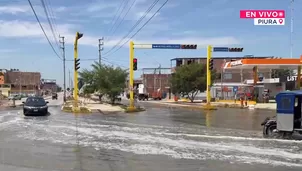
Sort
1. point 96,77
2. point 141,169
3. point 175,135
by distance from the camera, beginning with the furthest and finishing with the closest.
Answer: point 96,77, point 175,135, point 141,169

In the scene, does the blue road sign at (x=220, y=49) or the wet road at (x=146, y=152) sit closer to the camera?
the wet road at (x=146, y=152)

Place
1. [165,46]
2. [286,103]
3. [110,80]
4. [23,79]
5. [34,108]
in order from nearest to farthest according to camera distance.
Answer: [286,103] → [34,108] → [165,46] → [110,80] → [23,79]

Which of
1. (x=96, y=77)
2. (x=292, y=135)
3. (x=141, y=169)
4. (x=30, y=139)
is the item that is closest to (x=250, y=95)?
(x=96, y=77)

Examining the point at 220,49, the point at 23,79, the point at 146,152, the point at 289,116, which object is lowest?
the point at 146,152

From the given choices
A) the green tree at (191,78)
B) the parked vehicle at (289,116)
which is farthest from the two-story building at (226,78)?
the parked vehicle at (289,116)

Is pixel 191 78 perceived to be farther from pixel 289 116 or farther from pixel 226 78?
pixel 289 116

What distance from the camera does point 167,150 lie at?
43.6 feet

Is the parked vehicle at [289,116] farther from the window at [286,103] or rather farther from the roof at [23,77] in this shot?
the roof at [23,77]

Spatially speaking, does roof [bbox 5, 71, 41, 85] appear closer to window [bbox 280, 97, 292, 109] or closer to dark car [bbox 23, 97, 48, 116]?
dark car [bbox 23, 97, 48, 116]

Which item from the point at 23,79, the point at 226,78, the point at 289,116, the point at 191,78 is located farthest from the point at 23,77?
the point at 289,116

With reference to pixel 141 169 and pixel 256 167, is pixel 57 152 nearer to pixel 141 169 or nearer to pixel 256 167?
pixel 141 169

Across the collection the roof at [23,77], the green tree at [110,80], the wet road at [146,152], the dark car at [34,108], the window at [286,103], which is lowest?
the wet road at [146,152]

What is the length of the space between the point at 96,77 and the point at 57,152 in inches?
1483

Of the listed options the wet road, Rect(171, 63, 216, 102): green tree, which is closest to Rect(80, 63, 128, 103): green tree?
Rect(171, 63, 216, 102): green tree
